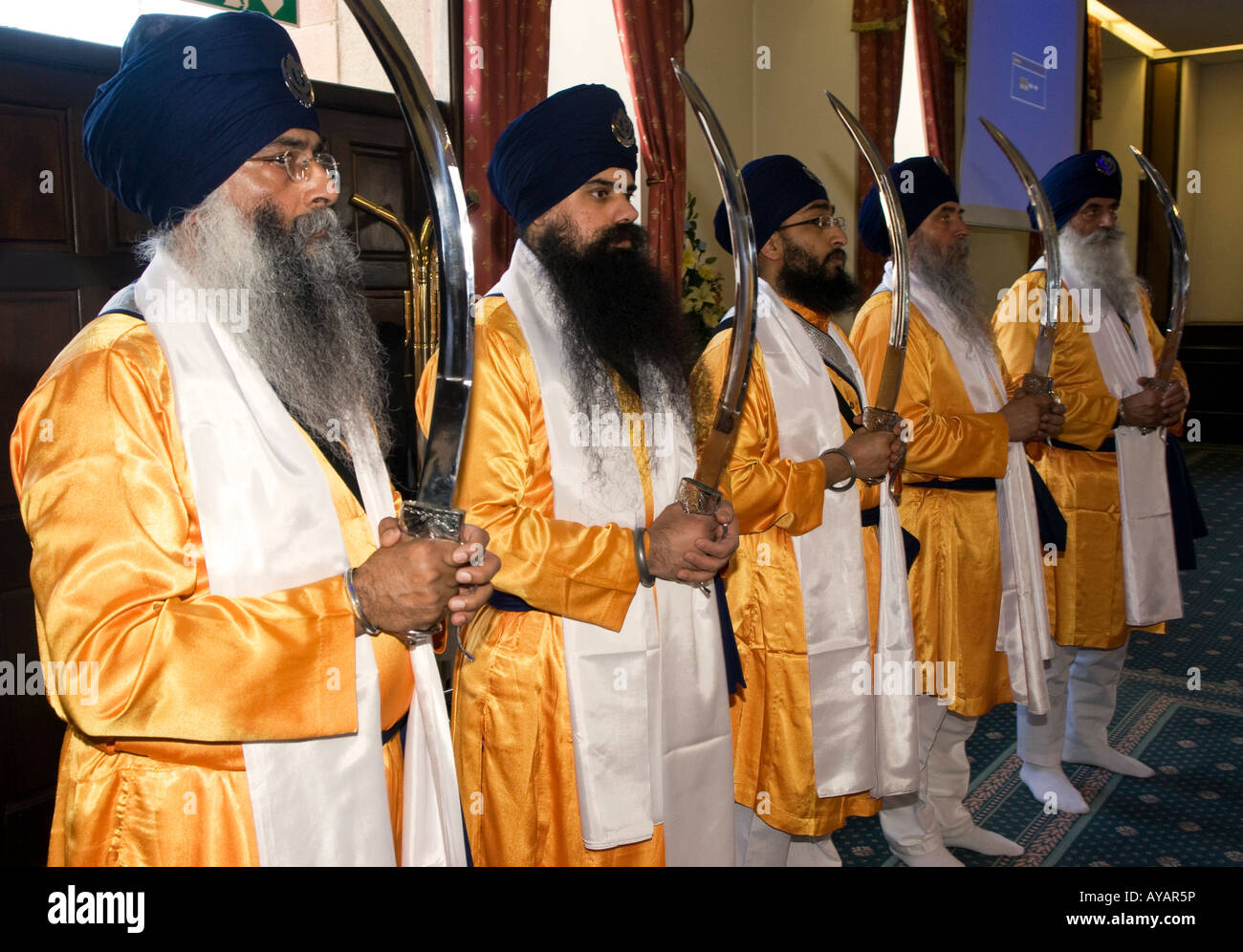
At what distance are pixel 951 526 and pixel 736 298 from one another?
1392 millimetres

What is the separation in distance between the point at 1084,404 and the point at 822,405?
1.33m

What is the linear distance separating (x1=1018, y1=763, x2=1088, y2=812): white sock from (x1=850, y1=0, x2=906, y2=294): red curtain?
11.4ft

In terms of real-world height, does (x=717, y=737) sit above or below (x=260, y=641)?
below

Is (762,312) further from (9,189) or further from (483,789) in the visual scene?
(9,189)

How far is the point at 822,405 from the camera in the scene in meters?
2.55

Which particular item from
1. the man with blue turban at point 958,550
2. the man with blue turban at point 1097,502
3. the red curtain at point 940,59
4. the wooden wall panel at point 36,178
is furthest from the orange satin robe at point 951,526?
the red curtain at point 940,59

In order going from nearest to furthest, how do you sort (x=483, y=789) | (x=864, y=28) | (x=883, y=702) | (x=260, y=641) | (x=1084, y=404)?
1. (x=260, y=641)
2. (x=483, y=789)
3. (x=883, y=702)
4. (x=1084, y=404)
5. (x=864, y=28)

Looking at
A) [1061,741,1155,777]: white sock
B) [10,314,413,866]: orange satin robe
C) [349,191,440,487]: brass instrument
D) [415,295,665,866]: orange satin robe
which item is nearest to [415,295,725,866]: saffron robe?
[415,295,665,866]: orange satin robe

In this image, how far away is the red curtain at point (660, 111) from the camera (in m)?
4.57

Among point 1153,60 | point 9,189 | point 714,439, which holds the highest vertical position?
point 1153,60

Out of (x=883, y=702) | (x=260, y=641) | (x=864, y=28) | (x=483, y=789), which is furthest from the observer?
(x=864, y=28)

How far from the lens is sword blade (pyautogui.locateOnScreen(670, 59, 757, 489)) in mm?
→ 1826

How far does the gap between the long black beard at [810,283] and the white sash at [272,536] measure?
160 cm


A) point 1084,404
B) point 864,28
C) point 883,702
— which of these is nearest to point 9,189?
point 883,702
